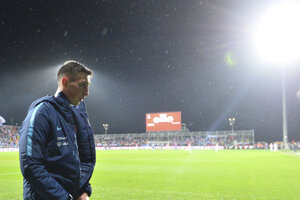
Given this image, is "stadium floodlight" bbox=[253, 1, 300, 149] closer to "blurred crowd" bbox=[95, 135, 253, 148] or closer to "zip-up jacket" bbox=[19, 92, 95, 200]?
"blurred crowd" bbox=[95, 135, 253, 148]

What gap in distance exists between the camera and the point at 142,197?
302 inches

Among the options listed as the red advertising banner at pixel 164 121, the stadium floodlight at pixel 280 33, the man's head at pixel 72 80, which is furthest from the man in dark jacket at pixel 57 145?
the red advertising banner at pixel 164 121

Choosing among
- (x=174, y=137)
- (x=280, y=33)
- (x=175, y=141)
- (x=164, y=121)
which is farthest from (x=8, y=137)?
(x=280, y=33)

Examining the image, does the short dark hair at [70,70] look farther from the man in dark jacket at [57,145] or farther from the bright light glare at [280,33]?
the bright light glare at [280,33]

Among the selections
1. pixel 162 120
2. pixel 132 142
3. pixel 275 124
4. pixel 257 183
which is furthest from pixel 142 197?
pixel 275 124

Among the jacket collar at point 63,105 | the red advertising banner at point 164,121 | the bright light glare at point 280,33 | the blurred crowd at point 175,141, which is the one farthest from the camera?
the red advertising banner at point 164,121

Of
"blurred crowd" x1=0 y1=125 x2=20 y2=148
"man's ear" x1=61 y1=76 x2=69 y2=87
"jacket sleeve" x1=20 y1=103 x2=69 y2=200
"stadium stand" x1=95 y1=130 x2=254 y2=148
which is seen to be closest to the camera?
"jacket sleeve" x1=20 y1=103 x2=69 y2=200

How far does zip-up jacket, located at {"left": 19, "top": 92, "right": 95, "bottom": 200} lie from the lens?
1931 mm

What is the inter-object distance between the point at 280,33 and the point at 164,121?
31445mm

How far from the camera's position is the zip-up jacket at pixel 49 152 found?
1.93m

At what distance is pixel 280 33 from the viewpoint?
3891 centimetres

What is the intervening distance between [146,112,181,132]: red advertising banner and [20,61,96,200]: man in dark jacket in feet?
188

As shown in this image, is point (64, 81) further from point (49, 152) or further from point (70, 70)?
point (49, 152)

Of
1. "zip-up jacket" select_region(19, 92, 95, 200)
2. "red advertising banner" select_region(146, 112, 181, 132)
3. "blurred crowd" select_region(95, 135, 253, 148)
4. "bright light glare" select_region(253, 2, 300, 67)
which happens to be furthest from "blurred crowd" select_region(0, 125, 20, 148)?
"zip-up jacket" select_region(19, 92, 95, 200)
